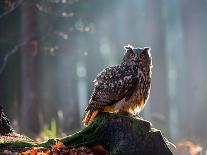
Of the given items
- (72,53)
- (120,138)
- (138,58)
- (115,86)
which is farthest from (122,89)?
(72,53)

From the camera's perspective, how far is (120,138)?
248 inches

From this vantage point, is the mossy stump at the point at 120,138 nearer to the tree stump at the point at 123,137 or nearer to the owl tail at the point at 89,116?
the tree stump at the point at 123,137

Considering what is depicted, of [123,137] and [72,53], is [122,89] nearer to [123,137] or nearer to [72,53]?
[123,137]

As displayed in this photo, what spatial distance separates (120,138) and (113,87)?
2.90ft

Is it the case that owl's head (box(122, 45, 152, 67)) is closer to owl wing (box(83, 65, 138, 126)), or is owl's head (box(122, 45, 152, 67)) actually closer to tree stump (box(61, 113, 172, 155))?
owl wing (box(83, 65, 138, 126))

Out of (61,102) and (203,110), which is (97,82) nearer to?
(203,110)

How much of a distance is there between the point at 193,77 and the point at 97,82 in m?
16.3

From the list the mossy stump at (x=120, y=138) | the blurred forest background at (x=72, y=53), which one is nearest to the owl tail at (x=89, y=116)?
the mossy stump at (x=120, y=138)

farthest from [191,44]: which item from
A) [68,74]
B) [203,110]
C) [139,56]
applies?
[139,56]

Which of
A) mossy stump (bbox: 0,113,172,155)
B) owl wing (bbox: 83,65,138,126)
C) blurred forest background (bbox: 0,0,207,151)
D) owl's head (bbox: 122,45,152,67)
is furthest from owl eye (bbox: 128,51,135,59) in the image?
blurred forest background (bbox: 0,0,207,151)

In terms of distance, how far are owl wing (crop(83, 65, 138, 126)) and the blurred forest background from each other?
766 cm

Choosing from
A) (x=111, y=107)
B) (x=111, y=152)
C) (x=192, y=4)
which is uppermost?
(x=192, y=4)

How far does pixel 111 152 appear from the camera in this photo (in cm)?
619

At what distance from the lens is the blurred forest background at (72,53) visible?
18078 mm
